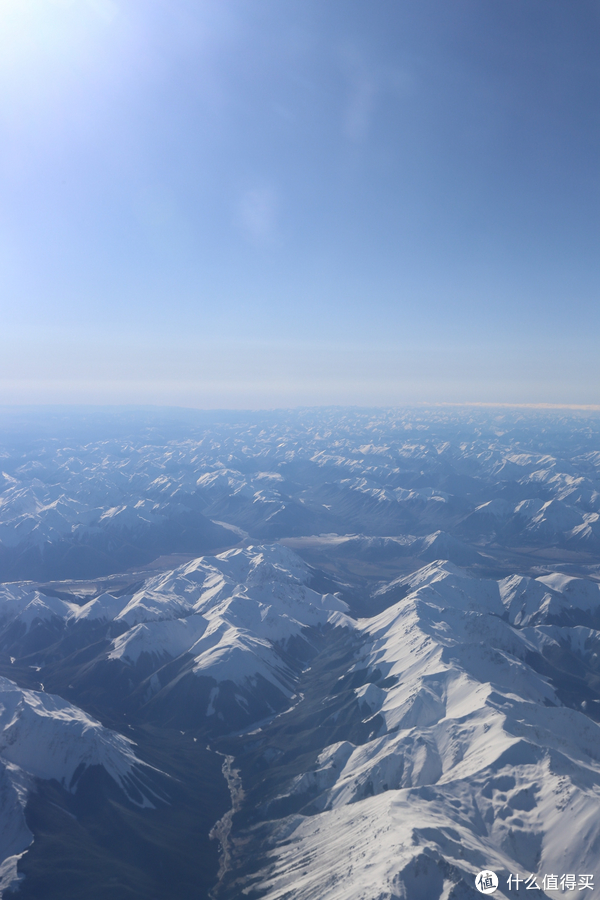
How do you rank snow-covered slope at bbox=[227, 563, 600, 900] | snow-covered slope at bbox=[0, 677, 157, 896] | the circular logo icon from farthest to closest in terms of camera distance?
snow-covered slope at bbox=[0, 677, 157, 896]
snow-covered slope at bbox=[227, 563, 600, 900]
the circular logo icon

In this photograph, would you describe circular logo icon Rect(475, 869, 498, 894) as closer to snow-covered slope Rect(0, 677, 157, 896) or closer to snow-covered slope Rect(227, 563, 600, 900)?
snow-covered slope Rect(227, 563, 600, 900)

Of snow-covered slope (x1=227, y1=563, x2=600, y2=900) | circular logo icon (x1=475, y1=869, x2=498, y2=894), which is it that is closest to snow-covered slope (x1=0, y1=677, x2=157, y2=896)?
snow-covered slope (x1=227, y1=563, x2=600, y2=900)

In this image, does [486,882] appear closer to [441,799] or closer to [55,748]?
[441,799]

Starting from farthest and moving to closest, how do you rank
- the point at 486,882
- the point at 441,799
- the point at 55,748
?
the point at 55,748 < the point at 441,799 < the point at 486,882

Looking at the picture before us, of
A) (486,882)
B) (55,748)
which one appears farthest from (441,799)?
(55,748)

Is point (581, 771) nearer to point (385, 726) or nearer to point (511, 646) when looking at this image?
point (385, 726)

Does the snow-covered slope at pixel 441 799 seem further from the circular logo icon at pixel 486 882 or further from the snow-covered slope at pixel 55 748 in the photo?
the snow-covered slope at pixel 55 748

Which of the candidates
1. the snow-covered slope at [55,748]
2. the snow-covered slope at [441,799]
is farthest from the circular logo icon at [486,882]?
the snow-covered slope at [55,748]

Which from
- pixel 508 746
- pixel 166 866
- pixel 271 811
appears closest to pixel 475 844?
pixel 508 746
